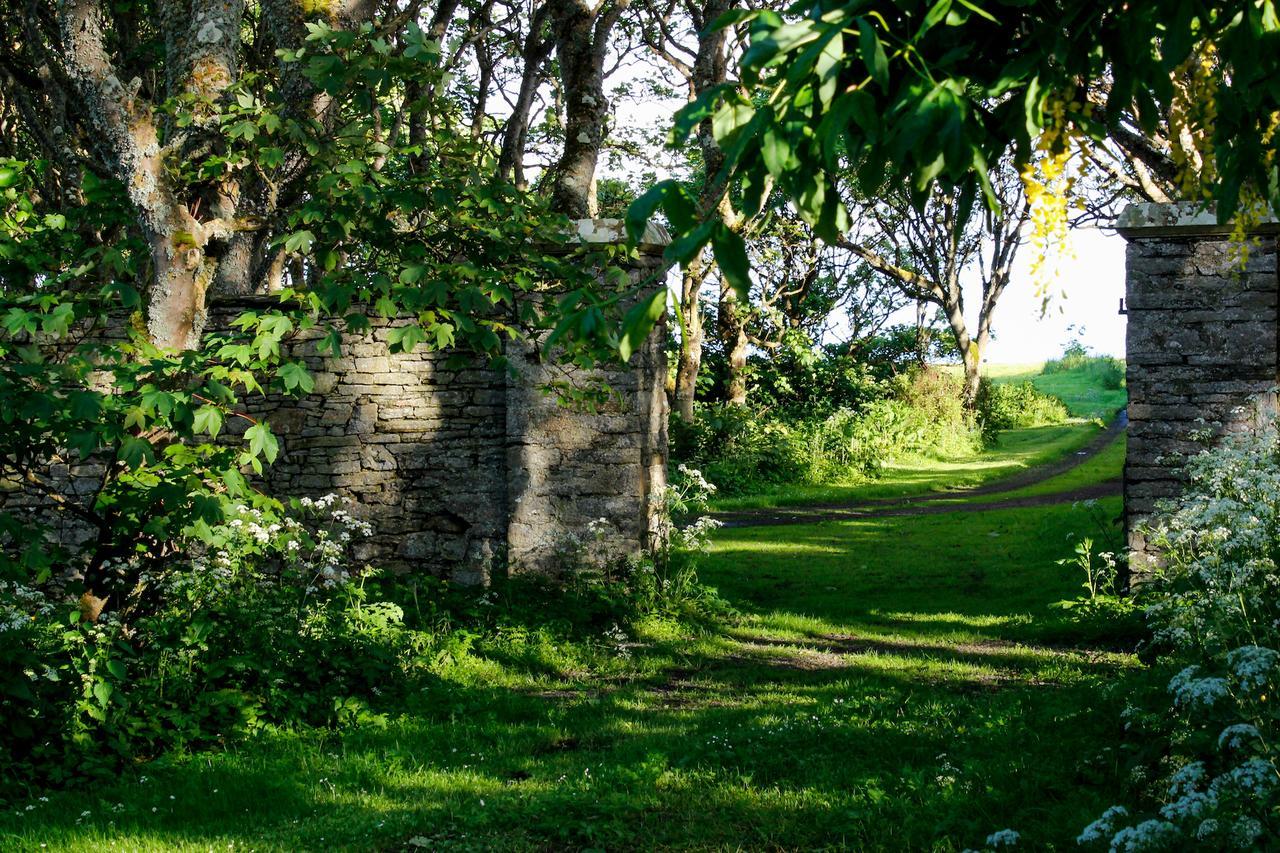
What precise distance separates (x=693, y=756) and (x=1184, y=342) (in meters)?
5.04

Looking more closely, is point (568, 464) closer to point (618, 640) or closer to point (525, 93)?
point (618, 640)

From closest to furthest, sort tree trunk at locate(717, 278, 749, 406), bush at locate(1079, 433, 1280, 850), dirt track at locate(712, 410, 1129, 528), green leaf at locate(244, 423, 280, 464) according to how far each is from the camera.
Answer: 1. bush at locate(1079, 433, 1280, 850)
2. green leaf at locate(244, 423, 280, 464)
3. dirt track at locate(712, 410, 1129, 528)
4. tree trunk at locate(717, 278, 749, 406)

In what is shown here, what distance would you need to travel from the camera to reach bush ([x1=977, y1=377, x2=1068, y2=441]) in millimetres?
25938

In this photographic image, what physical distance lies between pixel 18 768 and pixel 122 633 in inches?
40.5

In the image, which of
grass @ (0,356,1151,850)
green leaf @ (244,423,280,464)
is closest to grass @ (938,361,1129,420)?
grass @ (0,356,1151,850)

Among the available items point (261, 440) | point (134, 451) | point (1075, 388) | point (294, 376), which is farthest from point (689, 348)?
point (1075, 388)

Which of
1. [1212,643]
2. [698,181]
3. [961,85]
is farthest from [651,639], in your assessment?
[698,181]

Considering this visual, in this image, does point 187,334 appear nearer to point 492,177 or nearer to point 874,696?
point 492,177

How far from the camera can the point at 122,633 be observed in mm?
5656

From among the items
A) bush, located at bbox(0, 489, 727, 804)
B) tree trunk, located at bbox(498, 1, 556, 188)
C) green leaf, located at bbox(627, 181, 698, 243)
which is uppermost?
tree trunk, located at bbox(498, 1, 556, 188)

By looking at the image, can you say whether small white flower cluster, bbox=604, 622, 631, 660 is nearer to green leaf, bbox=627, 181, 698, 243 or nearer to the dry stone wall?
the dry stone wall

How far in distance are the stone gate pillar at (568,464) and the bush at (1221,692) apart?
3775 mm

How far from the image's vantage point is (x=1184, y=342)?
771 cm

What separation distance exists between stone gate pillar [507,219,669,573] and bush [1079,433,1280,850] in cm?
377
